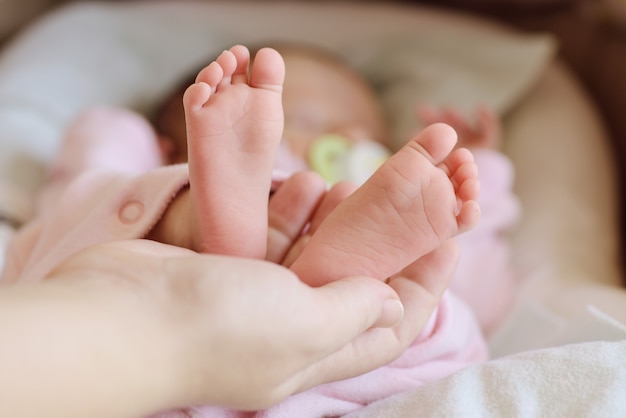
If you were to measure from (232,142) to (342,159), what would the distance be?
1.71ft

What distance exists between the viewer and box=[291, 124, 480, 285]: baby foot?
532 millimetres

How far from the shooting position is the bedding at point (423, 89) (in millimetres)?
917

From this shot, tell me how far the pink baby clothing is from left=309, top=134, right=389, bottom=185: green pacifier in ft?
1.13

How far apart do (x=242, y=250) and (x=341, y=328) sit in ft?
0.49

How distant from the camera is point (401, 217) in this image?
54cm

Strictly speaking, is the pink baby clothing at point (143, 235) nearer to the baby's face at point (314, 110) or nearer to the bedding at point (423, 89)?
the bedding at point (423, 89)

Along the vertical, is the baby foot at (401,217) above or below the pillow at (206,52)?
above

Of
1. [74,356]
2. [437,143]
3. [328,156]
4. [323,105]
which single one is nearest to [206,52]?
[323,105]

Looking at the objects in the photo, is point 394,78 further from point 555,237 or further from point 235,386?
point 235,386

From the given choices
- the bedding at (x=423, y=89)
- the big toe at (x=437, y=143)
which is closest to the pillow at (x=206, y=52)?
the bedding at (x=423, y=89)

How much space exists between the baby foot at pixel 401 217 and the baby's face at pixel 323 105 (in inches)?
21.1

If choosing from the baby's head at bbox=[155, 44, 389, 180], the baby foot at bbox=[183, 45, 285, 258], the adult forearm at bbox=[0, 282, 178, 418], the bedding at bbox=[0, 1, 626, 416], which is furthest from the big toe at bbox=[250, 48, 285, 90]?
the baby's head at bbox=[155, 44, 389, 180]

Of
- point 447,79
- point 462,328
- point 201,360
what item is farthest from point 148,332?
point 447,79

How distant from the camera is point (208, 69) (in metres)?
0.55
